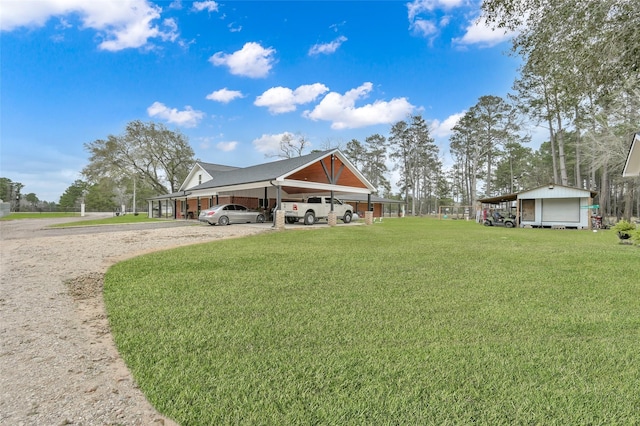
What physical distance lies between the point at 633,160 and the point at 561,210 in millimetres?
10879

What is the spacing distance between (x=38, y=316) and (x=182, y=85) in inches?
779

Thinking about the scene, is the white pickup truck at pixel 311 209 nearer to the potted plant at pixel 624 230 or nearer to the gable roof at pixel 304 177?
the gable roof at pixel 304 177

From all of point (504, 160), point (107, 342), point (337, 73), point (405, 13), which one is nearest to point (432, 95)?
point (337, 73)

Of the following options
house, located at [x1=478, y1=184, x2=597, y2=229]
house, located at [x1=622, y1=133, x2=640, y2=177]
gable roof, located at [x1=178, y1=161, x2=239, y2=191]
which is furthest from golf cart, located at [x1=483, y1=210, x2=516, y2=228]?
gable roof, located at [x1=178, y1=161, x2=239, y2=191]

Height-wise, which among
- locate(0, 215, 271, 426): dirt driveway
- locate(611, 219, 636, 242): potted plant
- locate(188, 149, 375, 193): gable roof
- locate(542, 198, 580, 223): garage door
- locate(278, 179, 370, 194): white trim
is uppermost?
locate(188, 149, 375, 193): gable roof

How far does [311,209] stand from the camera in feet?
62.2

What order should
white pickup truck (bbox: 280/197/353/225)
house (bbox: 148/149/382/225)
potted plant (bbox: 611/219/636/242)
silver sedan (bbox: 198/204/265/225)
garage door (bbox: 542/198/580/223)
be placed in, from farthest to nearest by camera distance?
1. garage door (bbox: 542/198/580/223)
2. silver sedan (bbox: 198/204/265/225)
3. white pickup truck (bbox: 280/197/353/225)
4. house (bbox: 148/149/382/225)
5. potted plant (bbox: 611/219/636/242)

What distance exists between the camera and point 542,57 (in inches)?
282

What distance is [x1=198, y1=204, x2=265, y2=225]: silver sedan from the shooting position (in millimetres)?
18578

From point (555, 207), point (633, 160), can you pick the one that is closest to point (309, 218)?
point (633, 160)

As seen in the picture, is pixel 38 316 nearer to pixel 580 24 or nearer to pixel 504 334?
pixel 504 334

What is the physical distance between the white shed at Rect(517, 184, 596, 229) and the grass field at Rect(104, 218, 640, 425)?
16.4 metres

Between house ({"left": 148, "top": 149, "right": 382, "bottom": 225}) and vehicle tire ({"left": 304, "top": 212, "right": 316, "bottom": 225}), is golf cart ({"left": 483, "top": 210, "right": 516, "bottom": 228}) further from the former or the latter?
vehicle tire ({"left": 304, "top": 212, "right": 316, "bottom": 225})

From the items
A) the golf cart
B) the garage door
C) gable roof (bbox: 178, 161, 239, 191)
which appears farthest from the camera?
gable roof (bbox: 178, 161, 239, 191)
